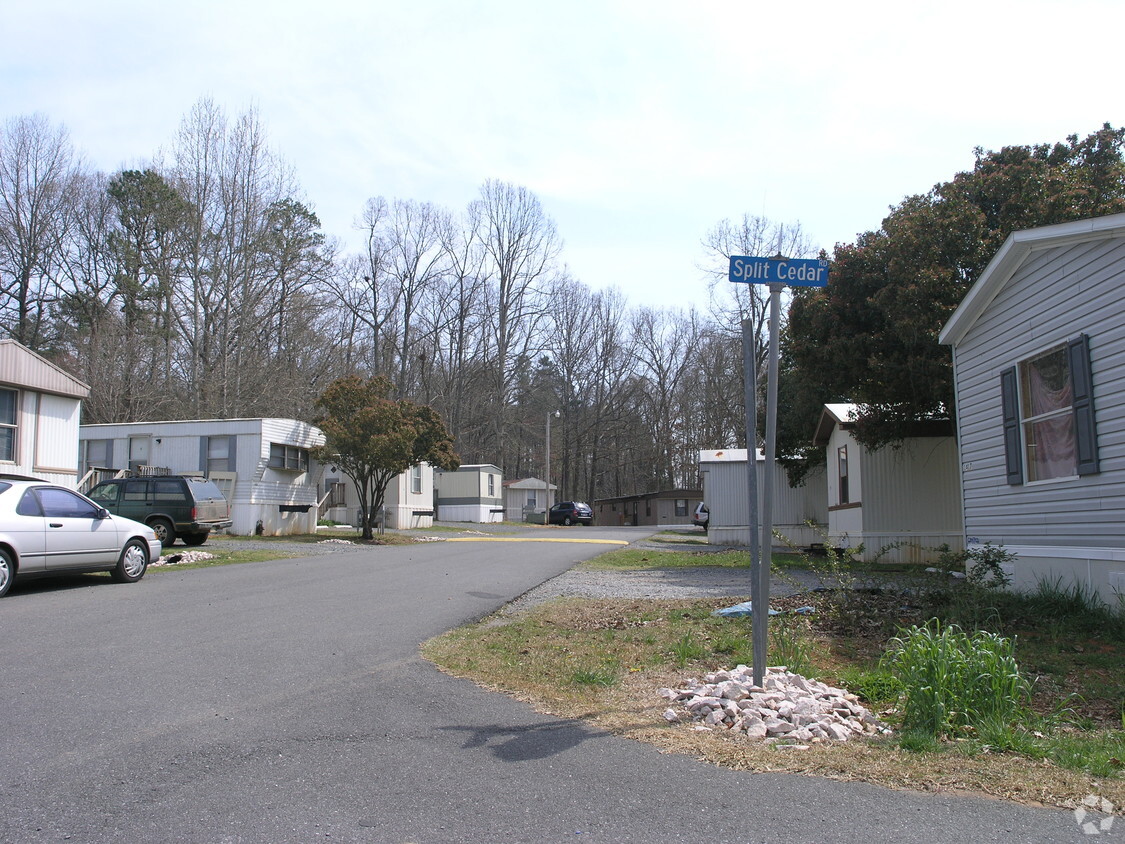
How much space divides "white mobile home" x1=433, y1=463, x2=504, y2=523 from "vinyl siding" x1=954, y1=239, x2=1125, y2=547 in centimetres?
3513

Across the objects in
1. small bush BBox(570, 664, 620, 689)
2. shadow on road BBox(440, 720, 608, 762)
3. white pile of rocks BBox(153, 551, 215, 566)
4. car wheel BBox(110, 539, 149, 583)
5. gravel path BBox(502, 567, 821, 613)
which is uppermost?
car wheel BBox(110, 539, 149, 583)

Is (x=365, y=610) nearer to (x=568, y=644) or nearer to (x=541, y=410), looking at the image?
(x=568, y=644)

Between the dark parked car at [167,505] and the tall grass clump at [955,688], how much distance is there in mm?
18476

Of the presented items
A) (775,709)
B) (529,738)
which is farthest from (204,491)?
(775,709)

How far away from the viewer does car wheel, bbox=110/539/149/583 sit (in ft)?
40.7

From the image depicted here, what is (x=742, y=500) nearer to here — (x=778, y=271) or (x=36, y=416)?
(x=36, y=416)

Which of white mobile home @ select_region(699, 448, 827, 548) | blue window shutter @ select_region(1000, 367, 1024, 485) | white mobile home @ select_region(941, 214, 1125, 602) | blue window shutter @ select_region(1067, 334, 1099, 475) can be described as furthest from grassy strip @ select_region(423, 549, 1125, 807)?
white mobile home @ select_region(699, 448, 827, 548)

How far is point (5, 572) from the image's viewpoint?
10.5 meters

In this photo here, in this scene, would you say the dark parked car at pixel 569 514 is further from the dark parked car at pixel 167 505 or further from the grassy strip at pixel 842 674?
the grassy strip at pixel 842 674

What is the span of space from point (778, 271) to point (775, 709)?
2855 millimetres

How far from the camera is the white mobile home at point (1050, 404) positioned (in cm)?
905

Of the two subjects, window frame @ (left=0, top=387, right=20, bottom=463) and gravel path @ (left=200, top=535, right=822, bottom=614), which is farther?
window frame @ (left=0, top=387, right=20, bottom=463)

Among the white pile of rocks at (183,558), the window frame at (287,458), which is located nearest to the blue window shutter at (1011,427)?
the white pile of rocks at (183,558)

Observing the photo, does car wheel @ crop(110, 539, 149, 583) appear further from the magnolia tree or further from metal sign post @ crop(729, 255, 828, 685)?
the magnolia tree
